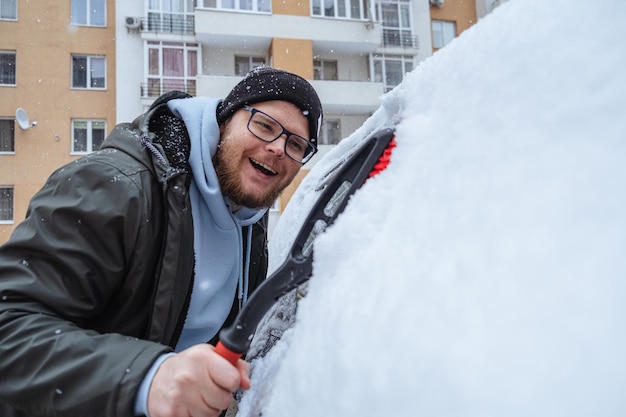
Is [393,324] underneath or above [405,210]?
underneath

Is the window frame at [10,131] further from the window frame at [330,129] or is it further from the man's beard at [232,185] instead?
the man's beard at [232,185]

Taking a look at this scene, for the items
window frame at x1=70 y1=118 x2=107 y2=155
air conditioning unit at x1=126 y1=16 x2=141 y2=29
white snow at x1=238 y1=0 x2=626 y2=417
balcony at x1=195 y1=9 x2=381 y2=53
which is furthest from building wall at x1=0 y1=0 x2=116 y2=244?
white snow at x1=238 y1=0 x2=626 y2=417

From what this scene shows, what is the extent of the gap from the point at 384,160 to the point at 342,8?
1649 centimetres

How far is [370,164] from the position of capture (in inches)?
34.9

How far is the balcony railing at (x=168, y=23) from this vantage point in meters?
14.4

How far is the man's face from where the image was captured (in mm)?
1861

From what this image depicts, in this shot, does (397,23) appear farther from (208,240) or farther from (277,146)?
(208,240)

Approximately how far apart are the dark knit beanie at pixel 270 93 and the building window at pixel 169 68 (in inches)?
512

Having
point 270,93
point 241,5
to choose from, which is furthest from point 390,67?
point 270,93

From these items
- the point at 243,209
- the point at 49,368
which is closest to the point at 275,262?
the point at 243,209

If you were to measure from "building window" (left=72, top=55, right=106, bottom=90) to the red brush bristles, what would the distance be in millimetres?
15947

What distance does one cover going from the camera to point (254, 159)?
6.39 feet

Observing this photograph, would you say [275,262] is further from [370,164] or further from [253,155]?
[370,164]

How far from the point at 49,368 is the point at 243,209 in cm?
101
